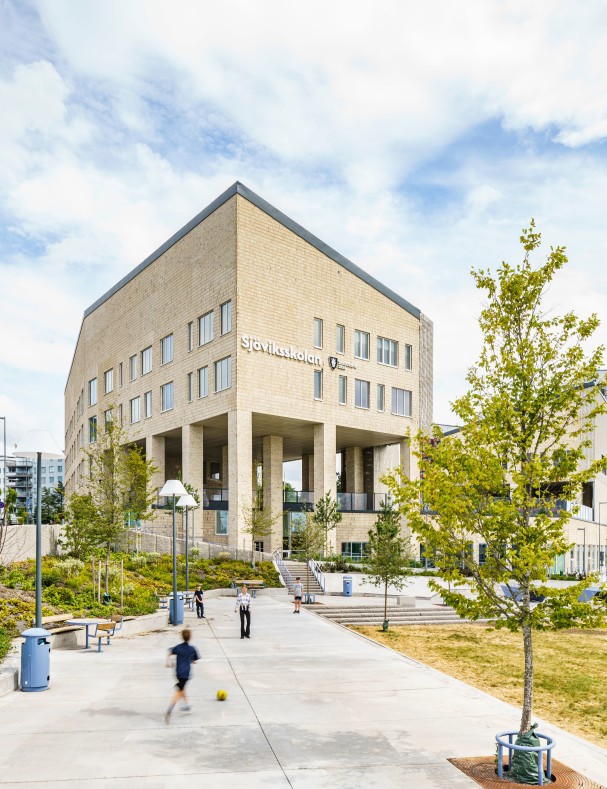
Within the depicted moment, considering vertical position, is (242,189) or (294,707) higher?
(242,189)

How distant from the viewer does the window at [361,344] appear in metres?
57.4

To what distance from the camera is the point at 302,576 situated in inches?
1727

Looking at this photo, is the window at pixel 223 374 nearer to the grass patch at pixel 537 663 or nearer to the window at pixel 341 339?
the window at pixel 341 339

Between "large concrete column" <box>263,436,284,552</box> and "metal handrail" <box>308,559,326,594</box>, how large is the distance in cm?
791

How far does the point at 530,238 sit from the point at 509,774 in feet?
25.1

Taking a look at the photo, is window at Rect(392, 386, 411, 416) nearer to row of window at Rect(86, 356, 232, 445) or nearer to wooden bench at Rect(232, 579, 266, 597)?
row of window at Rect(86, 356, 232, 445)

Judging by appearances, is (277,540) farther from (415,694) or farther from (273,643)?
(415,694)

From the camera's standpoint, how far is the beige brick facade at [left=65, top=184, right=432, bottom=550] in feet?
162

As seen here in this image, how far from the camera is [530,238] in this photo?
11.7 m

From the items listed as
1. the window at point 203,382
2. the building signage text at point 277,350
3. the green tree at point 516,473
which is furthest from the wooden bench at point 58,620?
the window at point 203,382

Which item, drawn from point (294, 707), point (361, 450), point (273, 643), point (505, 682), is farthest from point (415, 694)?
point (361, 450)

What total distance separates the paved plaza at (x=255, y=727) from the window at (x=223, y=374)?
1233 inches

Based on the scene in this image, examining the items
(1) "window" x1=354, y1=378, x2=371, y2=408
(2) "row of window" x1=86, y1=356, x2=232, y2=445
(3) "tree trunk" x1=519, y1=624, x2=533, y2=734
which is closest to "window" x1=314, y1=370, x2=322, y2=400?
(1) "window" x1=354, y1=378, x2=371, y2=408

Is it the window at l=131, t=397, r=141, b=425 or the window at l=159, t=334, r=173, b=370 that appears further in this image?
the window at l=131, t=397, r=141, b=425
